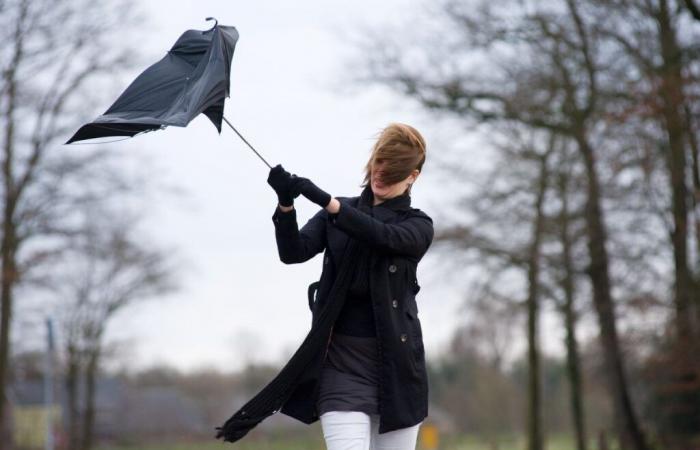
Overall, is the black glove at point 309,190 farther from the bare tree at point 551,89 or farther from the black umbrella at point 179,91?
the bare tree at point 551,89

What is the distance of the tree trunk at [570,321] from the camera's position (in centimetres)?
2402

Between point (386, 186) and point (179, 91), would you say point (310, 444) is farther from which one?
point (179, 91)

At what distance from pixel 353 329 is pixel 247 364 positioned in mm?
59425

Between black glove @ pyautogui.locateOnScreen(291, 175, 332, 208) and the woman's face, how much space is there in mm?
373

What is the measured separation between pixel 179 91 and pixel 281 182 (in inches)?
25.6

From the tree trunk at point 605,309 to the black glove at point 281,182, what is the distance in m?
19.2

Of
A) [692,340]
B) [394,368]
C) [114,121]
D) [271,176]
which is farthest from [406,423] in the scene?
[692,340]

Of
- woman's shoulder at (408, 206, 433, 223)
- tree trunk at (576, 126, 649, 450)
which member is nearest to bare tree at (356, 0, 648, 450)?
tree trunk at (576, 126, 649, 450)

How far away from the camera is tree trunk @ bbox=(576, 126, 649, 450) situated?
22.6 metres

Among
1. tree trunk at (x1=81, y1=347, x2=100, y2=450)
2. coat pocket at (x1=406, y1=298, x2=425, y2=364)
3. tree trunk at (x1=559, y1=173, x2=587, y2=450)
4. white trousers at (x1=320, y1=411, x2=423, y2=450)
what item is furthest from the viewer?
tree trunk at (x1=81, y1=347, x2=100, y2=450)

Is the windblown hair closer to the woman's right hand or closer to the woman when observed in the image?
the woman

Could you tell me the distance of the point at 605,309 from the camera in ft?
74.8

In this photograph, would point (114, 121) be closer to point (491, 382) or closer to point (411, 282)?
point (411, 282)

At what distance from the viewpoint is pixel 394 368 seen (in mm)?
4262
